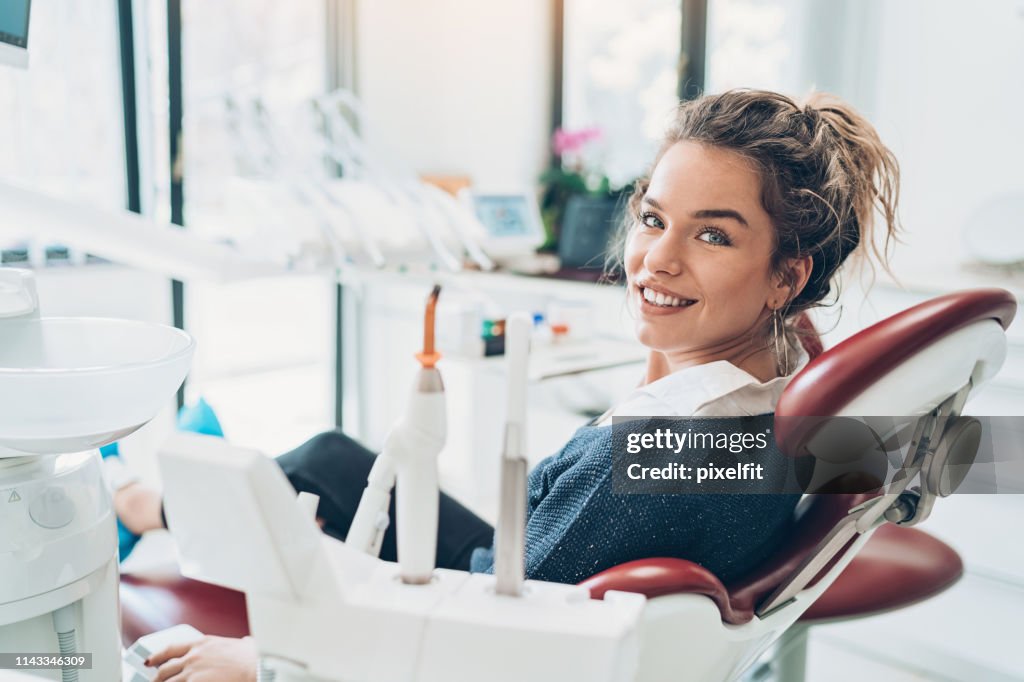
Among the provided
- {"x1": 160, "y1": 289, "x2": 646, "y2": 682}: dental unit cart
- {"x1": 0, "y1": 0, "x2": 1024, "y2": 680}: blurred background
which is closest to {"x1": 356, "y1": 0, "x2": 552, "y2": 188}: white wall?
{"x1": 0, "y1": 0, "x2": 1024, "y2": 680}: blurred background

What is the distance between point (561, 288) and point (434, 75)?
4.13ft

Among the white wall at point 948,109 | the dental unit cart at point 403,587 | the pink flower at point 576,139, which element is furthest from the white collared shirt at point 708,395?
the pink flower at point 576,139

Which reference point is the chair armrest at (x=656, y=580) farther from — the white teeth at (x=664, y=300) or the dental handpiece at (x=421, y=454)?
the white teeth at (x=664, y=300)

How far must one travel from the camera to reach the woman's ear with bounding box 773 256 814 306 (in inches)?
40.5

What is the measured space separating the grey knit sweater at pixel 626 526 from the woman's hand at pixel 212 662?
0.34 metres

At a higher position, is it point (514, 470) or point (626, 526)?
point (514, 470)

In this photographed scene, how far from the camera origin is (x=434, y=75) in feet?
11.1

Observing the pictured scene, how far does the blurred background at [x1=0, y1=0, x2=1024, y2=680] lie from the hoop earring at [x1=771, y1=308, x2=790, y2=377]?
748 mm

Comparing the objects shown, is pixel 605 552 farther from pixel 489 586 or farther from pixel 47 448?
pixel 47 448

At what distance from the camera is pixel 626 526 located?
33.8 inches

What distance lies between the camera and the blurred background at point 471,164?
2170 mm

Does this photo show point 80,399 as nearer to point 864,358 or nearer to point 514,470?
point 514,470

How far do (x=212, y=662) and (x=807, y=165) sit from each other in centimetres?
90

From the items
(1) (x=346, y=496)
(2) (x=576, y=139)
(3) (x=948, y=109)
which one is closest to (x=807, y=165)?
(1) (x=346, y=496)
